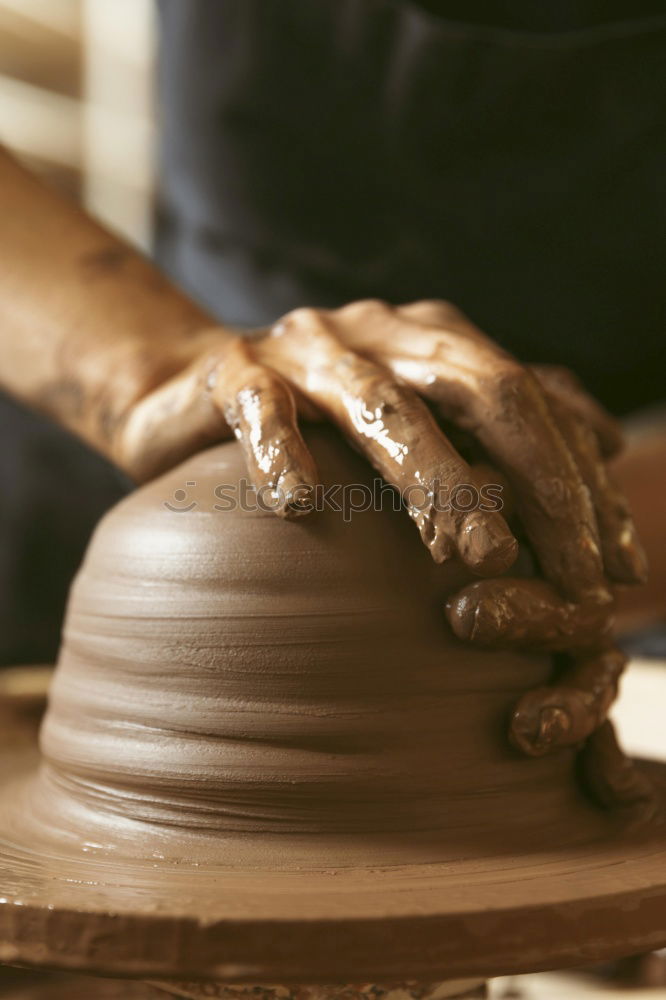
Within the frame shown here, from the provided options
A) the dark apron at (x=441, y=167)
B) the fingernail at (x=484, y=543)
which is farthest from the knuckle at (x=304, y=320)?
the dark apron at (x=441, y=167)

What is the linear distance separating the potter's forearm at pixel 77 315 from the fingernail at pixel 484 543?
494 millimetres

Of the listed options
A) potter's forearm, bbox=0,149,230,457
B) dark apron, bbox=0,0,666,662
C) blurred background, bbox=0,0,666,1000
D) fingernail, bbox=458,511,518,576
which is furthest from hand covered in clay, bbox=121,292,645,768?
blurred background, bbox=0,0,666,1000

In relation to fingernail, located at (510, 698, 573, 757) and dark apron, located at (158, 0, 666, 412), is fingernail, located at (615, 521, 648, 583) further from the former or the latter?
dark apron, located at (158, 0, 666, 412)

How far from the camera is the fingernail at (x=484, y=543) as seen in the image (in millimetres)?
809

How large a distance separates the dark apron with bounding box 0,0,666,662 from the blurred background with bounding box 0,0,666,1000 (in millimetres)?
825

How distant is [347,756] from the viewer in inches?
32.2

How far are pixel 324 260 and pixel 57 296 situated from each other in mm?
888

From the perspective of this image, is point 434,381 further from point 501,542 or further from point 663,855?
point 663,855

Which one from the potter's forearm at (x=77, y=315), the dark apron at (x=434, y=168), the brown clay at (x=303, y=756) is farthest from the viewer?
the dark apron at (x=434, y=168)

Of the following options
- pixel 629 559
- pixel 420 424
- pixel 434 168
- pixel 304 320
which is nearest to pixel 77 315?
pixel 304 320

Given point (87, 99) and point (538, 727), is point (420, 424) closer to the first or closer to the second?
point (538, 727)

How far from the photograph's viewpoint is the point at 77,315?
51.1 inches

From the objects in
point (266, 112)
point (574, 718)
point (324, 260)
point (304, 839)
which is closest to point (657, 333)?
point (324, 260)

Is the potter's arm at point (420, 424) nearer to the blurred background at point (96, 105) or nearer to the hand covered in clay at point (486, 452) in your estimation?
the hand covered in clay at point (486, 452)
